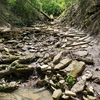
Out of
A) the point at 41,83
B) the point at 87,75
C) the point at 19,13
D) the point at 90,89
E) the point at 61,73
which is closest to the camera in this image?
the point at 90,89

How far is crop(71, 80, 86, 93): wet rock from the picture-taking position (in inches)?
104

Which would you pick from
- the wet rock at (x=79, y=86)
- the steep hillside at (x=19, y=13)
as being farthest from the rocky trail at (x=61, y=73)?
the steep hillside at (x=19, y=13)

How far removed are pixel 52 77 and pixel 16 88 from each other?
160 cm

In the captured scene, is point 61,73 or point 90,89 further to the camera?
point 61,73

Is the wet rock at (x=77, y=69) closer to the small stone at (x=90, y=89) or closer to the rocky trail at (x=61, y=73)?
the rocky trail at (x=61, y=73)

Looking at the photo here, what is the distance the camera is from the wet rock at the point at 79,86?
8.70 ft

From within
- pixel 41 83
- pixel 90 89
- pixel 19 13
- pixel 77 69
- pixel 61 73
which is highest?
pixel 19 13

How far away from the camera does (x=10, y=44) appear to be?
20.9 feet

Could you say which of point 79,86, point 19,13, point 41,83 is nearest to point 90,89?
point 79,86

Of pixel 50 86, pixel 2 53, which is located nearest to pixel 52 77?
pixel 50 86

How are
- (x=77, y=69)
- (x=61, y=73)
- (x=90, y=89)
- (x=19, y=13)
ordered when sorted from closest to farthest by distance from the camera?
(x=90, y=89)
(x=77, y=69)
(x=61, y=73)
(x=19, y=13)

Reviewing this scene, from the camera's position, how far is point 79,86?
2730 mm

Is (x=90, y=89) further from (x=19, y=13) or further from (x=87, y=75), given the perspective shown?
(x=19, y=13)

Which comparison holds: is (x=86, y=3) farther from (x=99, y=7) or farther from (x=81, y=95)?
(x=81, y=95)
